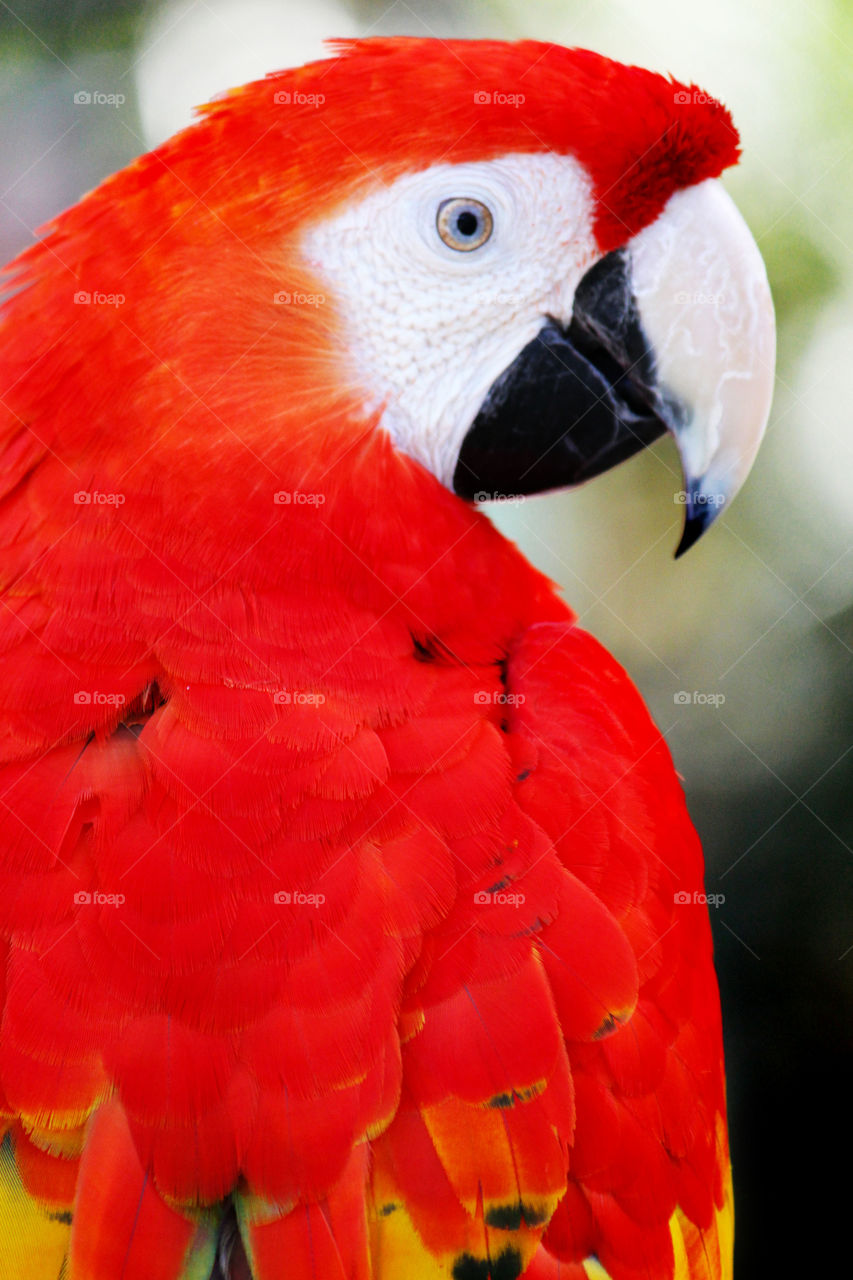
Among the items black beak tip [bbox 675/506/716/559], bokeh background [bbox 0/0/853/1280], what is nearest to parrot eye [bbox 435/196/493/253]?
black beak tip [bbox 675/506/716/559]

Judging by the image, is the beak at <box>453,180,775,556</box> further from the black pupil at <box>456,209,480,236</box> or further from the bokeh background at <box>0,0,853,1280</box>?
the bokeh background at <box>0,0,853,1280</box>

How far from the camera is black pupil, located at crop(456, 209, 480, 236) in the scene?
0.64 m

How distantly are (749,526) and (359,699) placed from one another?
0.85 m

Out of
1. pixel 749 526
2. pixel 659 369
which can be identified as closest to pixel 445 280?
pixel 659 369

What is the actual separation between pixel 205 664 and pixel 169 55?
2.71 feet

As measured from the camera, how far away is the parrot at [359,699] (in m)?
0.50

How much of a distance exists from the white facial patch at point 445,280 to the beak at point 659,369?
0.06 ft

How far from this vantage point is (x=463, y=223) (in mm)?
642

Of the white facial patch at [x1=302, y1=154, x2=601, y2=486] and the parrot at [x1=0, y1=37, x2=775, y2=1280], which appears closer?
the parrot at [x1=0, y1=37, x2=775, y2=1280]

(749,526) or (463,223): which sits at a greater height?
(463,223)

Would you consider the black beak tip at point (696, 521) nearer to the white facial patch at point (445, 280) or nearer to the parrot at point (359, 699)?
the parrot at point (359, 699)

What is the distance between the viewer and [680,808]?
2.31 ft

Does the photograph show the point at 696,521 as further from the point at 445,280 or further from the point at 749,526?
the point at 749,526

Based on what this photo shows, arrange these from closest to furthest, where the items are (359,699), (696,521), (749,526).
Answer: (359,699)
(696,521)
(749,526)
